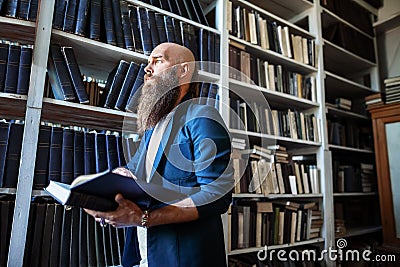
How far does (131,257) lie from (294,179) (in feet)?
3.98

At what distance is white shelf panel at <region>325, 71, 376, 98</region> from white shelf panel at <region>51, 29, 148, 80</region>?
5.28 ft

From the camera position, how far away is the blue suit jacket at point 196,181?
72 cm

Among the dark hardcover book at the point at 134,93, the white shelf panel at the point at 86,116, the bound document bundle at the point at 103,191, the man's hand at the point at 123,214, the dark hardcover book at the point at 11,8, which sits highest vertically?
the dark hardcover book at the point at 11,8

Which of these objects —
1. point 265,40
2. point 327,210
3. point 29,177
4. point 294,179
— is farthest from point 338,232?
point 29,177

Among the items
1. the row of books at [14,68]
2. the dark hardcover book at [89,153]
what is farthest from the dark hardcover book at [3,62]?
the dark hardcover book at [89,153]

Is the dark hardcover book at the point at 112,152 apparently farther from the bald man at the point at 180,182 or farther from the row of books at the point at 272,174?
the row of books at the point at 272,174

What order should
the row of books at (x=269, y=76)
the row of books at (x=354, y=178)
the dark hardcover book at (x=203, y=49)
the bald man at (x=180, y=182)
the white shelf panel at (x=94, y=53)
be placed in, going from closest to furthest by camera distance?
the bald man at (x=180, y=182) → the white shelf panel at (x=94, y=53) → the dark hardcover book at (x=203, y=49) → the row of books at (x=269, y=76) → the row of books at (x=354, y=178)

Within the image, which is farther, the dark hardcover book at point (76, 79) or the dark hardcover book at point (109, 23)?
the dark hardcover book at point (109, 23)

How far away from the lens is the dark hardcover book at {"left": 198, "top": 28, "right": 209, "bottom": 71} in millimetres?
1436

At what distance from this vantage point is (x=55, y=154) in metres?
1.03

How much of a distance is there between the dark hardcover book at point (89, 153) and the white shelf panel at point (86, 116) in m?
0.09

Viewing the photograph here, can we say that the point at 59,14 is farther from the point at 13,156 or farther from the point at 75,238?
the point at 75,238

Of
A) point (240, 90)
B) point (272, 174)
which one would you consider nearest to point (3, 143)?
point (240, 90)

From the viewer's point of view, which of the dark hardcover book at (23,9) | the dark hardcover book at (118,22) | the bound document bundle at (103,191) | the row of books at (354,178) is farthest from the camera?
the row of books at (354,178)
